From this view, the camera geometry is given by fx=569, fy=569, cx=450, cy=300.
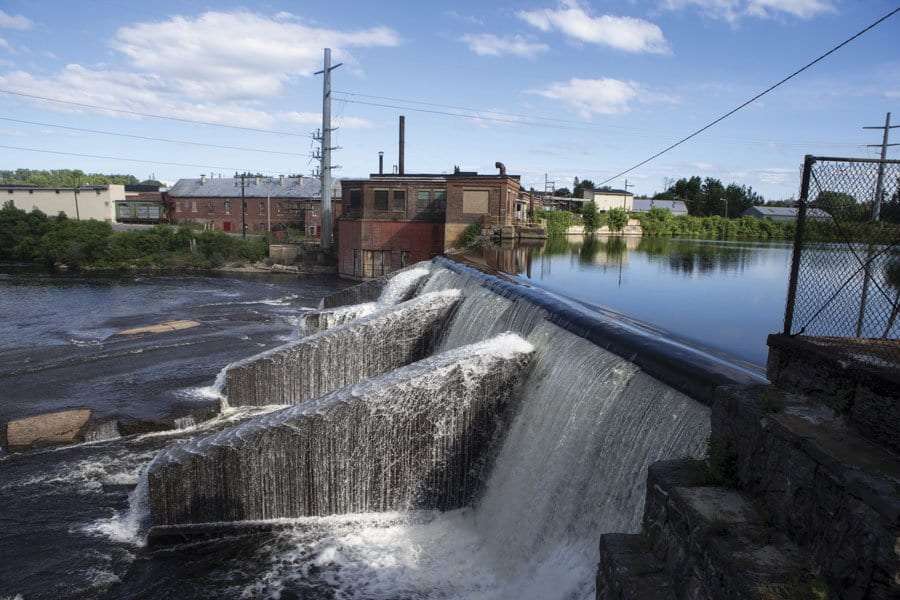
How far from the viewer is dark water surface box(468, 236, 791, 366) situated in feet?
38.2

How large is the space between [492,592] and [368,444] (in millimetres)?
2601

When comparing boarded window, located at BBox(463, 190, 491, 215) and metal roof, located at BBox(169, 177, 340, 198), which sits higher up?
metal roof, located at BBox(169, 177, 340, 198)

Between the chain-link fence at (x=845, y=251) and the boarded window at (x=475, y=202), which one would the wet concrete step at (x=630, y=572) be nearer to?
the chain-link fence at (x=845, y=251)

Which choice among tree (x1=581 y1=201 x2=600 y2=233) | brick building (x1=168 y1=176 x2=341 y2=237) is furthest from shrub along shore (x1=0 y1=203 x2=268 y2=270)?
tree (x1=581 y1=201 x2=600 y2=233)

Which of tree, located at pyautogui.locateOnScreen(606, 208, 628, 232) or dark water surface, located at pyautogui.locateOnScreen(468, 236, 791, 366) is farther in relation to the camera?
tree, located at pyautogui.locateOnScreen(606, 208, 628, 232)

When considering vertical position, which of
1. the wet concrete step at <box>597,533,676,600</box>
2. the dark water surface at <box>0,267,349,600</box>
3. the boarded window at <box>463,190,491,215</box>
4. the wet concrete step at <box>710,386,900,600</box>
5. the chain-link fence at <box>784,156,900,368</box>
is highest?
the boarded window at <box>463,190,491,215</box>

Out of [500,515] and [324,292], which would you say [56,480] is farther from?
[324,292]

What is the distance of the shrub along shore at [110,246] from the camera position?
39.7 m

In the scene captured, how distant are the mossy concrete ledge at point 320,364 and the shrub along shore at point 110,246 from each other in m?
31.1

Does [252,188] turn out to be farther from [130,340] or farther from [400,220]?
[130,340]

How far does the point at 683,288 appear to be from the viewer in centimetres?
1812

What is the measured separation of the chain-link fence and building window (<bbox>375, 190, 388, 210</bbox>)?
3204 cm

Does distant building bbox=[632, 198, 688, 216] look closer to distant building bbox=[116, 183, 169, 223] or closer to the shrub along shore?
distant building bbox=[116, 183, 169, 223]

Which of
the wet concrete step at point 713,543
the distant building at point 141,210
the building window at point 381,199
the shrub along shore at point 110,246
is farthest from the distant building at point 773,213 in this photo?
the distant building at point 141,210
